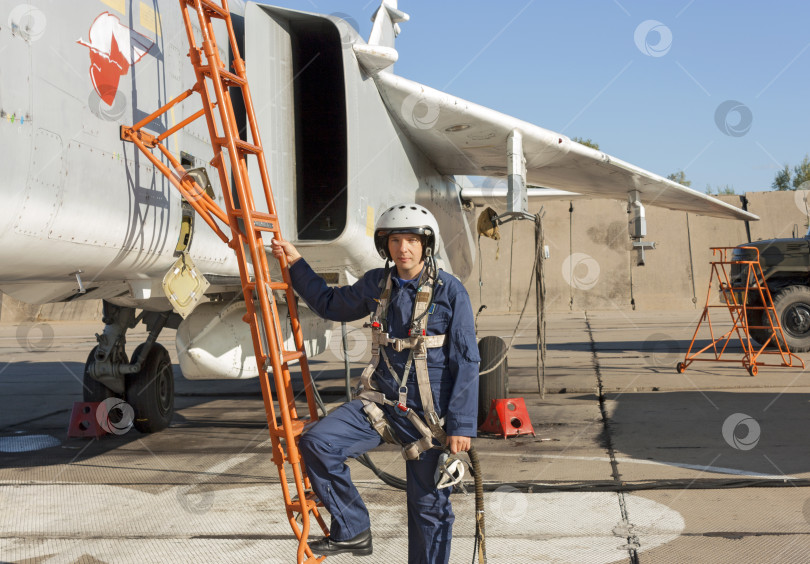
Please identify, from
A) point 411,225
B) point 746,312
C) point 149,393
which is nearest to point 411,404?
point 411,225

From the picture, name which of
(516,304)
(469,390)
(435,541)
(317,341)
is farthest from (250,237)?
(516,304)

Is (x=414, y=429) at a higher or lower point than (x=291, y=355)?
lower

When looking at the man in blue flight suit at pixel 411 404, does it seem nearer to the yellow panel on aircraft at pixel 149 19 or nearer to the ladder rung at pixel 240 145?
the ladder rung at pixel 240 145

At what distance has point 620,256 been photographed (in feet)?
83.4

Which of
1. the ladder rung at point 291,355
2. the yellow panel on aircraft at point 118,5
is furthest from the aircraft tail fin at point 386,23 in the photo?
the ladder rung at point 291,355

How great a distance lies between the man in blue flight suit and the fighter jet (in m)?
1.77

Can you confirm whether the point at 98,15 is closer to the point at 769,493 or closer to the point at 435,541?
the point at 435,541

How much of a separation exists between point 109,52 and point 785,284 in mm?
11700

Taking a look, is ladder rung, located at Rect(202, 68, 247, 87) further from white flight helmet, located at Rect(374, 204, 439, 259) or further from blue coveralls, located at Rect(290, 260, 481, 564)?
blue coveralls, located at Rect(290, 260, 481, 564)

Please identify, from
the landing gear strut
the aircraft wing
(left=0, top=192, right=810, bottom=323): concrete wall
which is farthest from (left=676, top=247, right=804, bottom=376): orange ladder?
(left=0, top=192, right=810, bottom=323): concrete wall

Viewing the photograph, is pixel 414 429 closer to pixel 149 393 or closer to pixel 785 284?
pixel 149 393

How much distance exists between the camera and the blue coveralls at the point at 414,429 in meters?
3.29

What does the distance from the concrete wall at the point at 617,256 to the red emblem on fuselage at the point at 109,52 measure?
21.0 metres

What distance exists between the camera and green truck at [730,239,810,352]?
479 inches
